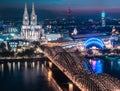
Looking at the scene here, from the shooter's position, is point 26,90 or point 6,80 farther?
point 6,80

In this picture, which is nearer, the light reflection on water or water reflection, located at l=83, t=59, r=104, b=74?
water reflection, located at l=83, t=59, r=104, b=74

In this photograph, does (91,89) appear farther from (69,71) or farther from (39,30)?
(39,30)

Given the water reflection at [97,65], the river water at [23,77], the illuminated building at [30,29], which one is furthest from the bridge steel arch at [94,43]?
the river water at [23,77]

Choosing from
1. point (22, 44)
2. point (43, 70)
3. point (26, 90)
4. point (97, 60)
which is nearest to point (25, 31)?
point (22, 44)

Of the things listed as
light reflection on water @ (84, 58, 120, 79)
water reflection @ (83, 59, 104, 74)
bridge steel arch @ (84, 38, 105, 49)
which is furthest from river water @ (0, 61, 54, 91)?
bridge steel arch @ (84, 38, 105, 49)

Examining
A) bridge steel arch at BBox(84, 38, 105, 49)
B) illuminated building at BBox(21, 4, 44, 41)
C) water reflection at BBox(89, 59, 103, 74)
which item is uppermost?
illuminated building at BBox(21, 4, 44, 41)

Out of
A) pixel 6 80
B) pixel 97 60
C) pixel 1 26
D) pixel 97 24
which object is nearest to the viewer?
pixel 6 80

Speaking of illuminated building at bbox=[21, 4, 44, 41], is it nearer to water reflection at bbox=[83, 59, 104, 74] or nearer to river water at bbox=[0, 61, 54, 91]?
water reflection at bbox=[83, 59, 104, 74]

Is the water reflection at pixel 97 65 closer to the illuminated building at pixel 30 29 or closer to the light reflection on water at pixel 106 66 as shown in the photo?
the light reflection on water at pixel 106 66
